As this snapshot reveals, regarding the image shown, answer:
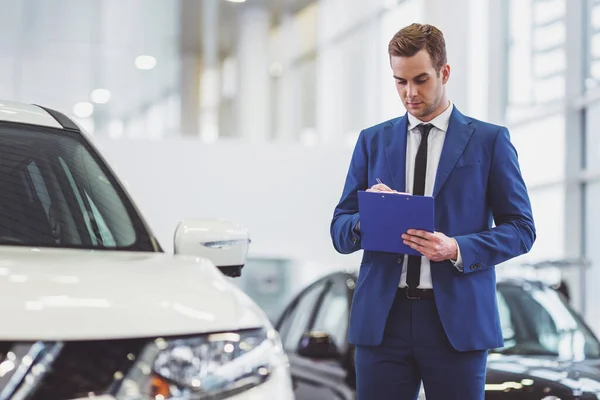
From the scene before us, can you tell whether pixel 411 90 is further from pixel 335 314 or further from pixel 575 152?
pixel 575 152

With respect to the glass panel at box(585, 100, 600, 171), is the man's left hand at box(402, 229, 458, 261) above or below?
below

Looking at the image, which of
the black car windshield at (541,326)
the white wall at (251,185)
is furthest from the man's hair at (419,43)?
the white wall at (251,185)

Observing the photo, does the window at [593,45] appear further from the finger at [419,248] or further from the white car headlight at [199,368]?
the white car headlight at [199,368]

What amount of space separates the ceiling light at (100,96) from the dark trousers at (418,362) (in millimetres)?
14643

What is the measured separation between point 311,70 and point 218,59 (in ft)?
5.37

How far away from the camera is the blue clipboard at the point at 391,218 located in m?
2.90

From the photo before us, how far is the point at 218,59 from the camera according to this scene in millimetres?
18359

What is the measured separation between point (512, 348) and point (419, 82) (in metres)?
2.80

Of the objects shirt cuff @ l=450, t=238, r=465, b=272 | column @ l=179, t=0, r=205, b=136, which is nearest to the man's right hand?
shirt cuff @ l=450, t=238, r=465, b=272

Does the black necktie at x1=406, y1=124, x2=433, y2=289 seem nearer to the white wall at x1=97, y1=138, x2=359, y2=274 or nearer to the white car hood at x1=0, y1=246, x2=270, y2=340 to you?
the white car hood at x1=0, y1=246, x2=270, y2=340

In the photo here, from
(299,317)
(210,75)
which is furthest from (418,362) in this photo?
(210,75)

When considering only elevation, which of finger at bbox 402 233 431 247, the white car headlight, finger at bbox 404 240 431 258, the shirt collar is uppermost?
the shirt collar

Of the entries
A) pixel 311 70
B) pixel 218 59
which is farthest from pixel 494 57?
pixel 218 59

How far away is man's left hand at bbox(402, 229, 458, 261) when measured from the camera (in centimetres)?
290
